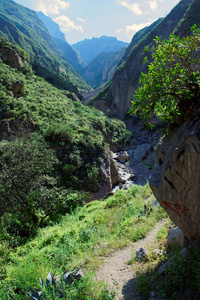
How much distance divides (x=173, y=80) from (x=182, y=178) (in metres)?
2.04

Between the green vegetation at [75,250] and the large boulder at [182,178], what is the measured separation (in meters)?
2.22

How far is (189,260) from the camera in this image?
3.41 metres

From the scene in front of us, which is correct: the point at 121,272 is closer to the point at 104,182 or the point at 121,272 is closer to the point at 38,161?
the point at 38,161

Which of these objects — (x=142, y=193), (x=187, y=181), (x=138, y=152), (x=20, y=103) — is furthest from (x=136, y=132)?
(x=187, y=181)

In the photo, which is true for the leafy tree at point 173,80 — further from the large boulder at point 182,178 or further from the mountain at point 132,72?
the mountain at point 132,72

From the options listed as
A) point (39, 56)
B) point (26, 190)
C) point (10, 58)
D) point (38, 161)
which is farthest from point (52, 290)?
point (39, 56)

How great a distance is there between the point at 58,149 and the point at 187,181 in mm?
13996

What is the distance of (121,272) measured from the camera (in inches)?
180

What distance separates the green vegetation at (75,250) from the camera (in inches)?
156

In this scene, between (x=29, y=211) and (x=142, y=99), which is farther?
(x=29, y=211)

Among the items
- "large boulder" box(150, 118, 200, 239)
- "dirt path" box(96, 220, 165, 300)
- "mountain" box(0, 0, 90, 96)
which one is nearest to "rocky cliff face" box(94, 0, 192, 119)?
"mountain" box(0, 0, 90, 96)

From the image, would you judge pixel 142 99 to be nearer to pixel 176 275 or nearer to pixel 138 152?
pixel 176 275

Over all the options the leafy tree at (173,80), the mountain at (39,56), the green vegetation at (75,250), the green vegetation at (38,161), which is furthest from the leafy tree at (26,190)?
the mountain at (39,56)

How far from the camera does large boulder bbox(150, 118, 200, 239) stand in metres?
3.38
